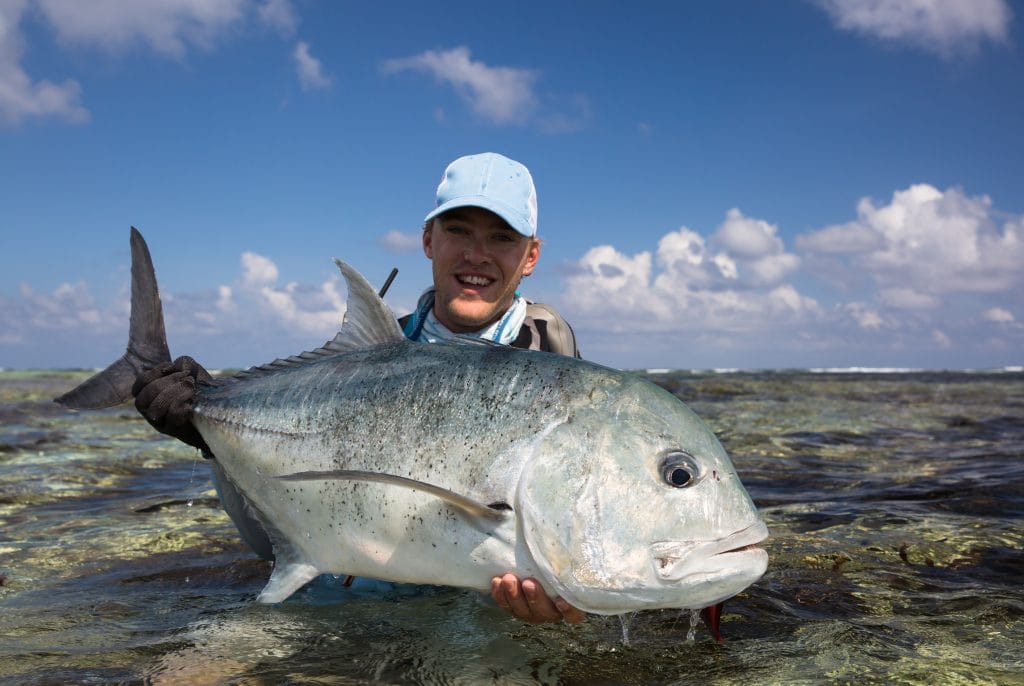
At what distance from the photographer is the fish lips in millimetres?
2500

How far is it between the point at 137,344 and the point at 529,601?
8.11ft

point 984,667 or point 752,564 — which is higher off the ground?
point 752,564

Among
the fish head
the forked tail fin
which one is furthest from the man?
the fish head

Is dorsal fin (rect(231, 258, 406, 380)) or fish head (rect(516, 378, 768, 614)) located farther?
dorsal fin (rect(231, 258, 406, 380))

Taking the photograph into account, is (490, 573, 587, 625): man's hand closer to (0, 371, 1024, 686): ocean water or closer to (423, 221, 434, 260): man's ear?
(0, 371, 1024, 686): ocean water

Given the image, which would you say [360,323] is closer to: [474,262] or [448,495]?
[474,262]

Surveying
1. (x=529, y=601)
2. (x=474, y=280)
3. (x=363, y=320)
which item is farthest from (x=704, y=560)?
(x=474, y=280)

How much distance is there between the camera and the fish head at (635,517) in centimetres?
252

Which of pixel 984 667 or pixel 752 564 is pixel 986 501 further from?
pixel 752 564

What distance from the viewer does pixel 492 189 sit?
4.05 m

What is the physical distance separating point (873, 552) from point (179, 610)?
412cm

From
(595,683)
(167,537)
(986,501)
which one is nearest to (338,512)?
(595,683)

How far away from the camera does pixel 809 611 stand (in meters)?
3.96

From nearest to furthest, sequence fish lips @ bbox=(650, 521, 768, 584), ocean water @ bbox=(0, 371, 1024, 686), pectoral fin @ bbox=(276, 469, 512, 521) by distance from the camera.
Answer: fish lips @ bbox=(650, 521, 768, 584) < pectoral fin @ bbox=(276, 469, 512, 521) < ocean water @ bbox=(0, 371, 1024, 686)
